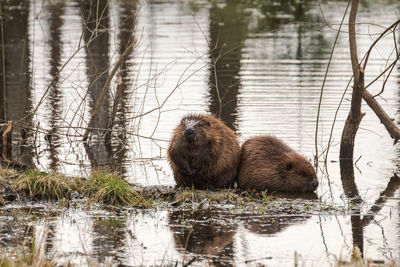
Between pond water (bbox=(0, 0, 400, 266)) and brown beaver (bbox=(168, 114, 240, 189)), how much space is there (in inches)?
28.6

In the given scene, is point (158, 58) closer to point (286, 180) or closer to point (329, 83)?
point (329, 83)

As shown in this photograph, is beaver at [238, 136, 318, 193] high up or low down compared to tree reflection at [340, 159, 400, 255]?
up

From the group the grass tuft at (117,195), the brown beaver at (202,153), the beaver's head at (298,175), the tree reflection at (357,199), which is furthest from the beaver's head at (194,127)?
the tree reflection at (357,199)

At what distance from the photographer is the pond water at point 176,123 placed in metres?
6.38

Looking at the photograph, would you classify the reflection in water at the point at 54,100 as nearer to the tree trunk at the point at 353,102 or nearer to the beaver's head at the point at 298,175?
the beaver's head at the point at 298,175

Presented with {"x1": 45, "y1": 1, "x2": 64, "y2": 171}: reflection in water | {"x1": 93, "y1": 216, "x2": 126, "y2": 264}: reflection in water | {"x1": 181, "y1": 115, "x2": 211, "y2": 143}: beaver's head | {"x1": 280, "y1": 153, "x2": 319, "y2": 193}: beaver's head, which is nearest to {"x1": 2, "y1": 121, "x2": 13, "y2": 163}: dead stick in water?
{"x1": 45, "y1": 1, "x2": 64, "y2": 171}: reflection in water

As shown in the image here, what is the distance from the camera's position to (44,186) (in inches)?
308

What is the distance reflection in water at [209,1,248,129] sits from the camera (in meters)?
12.9

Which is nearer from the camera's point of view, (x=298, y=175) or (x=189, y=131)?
(x=189, y=131)

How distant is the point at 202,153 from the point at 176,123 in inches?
154

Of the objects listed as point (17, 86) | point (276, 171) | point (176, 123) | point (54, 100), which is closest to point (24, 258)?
point (276, 171)

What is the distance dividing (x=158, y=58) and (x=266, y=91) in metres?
4.63

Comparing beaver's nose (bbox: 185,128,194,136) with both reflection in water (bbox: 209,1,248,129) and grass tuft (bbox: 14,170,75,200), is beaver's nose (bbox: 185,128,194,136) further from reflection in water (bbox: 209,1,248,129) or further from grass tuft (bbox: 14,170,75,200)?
reflection in water (bbox: 209,1,248,129)

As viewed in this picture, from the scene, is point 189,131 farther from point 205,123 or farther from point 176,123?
point 176,123
